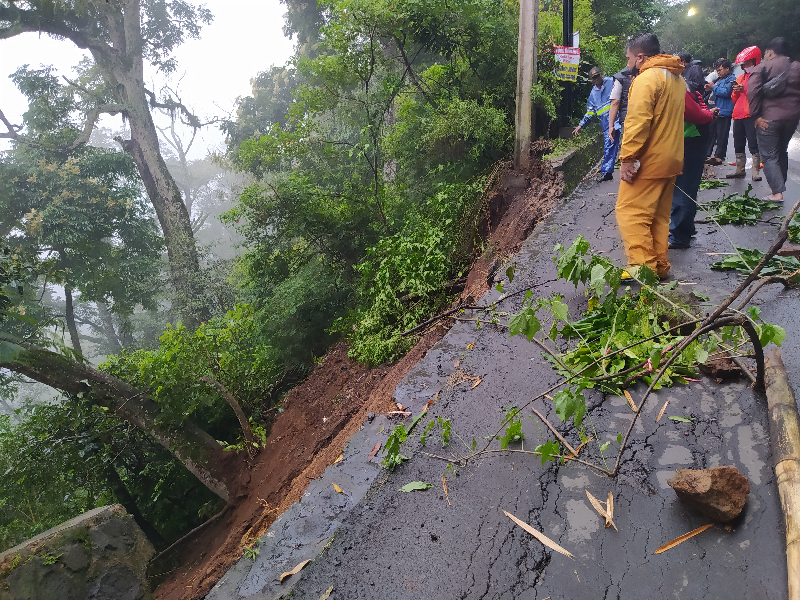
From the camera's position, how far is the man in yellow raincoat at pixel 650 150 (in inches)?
141

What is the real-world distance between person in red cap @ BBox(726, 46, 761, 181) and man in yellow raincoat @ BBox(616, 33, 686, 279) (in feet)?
11.0

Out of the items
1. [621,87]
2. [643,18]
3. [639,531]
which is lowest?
[639,531]

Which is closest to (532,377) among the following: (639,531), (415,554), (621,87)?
(639,531)

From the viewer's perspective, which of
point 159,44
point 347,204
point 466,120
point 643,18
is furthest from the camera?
point 159,44

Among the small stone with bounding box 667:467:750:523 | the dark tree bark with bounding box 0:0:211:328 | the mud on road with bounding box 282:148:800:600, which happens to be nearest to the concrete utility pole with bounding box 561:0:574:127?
the mud on road with bounding box 282:148:800:600

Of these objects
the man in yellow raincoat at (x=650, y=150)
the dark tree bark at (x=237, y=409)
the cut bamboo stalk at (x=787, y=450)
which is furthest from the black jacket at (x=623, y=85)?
the dark tree bark at (x=237, y=409)

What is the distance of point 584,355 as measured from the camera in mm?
2908

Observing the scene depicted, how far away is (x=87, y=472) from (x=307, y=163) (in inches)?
337

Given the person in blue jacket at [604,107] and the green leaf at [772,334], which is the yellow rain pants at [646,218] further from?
the person in blue jacket at [604,107]

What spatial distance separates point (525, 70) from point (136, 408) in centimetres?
791

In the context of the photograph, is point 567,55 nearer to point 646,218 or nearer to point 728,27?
point 646,218

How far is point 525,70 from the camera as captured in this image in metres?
6.94

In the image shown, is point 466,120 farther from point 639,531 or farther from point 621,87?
point 639,531

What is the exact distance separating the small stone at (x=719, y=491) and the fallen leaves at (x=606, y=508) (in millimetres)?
311
